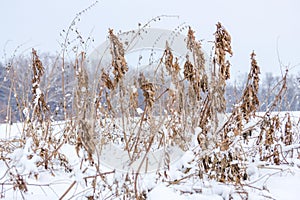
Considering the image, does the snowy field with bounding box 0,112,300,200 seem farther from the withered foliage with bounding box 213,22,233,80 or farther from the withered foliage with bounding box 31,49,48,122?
the withered foliage with bounding box 213,22,233,80

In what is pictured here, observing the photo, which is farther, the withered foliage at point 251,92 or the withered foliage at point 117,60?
the withered foliage at point 251,92

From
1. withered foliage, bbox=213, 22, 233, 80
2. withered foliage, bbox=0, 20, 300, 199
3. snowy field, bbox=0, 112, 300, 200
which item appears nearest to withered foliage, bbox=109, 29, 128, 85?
withered foliage, bbox=0, 20, 300, 199

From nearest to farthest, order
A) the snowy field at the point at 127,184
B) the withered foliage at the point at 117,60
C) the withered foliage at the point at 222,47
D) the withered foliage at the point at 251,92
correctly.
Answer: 1. the snowy field at the point at 127,184
2. the withered foliage at the point at 117,60
3. the withered foliage at the point at 222,47
4. the withered foliage at the point at 251,92

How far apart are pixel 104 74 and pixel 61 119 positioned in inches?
68.1

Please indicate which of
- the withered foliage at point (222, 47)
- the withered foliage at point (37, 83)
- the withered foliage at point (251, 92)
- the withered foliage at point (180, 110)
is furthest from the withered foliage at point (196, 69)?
the withered foliage at point (37, 83)

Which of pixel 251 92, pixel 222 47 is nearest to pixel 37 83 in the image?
pixel 222 47

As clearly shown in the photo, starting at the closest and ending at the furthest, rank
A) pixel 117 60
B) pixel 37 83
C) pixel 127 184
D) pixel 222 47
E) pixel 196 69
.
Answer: pixel 127 184 < pixel 117 60 < pixel 222 47 < pixel 196 69 < pixel 37 83

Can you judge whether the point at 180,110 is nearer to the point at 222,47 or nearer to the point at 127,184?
the point at 222,47

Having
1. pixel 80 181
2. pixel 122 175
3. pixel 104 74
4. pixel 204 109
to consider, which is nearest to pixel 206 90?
pixel 204 109

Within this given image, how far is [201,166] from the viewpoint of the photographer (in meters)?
2.74

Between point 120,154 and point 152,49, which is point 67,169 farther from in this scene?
point 152,49

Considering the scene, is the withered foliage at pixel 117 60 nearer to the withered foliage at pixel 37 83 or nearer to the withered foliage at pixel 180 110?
the withered foliage at pixel 180 110

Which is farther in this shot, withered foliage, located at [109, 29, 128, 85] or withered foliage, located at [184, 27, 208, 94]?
withered foliage, located at [184, 27, 208, 94]

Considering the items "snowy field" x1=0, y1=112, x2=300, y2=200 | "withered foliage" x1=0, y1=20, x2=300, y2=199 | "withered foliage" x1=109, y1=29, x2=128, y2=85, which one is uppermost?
"withered foliage" x1=109, y1=29, x2=128, y2=85
